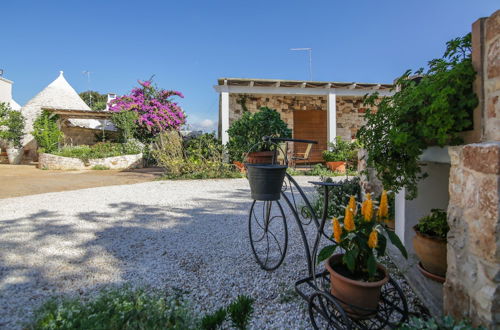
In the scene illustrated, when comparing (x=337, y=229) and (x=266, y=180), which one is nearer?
(x=337, y=229)

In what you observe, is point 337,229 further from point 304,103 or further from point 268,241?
point 304,103

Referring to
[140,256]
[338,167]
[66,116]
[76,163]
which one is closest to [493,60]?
[140,256]

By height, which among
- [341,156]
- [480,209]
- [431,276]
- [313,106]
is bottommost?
[431,276]

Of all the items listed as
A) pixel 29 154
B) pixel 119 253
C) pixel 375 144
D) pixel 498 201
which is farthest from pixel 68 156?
pixel 498 201

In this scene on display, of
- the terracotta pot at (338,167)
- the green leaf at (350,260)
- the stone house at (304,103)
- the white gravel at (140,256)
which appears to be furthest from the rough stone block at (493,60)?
the stone house at (304,103)

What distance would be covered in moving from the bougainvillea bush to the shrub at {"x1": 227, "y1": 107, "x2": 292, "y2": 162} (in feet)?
18.6

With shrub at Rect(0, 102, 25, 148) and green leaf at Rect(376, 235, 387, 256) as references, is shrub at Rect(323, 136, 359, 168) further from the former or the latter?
shrub at Rect(0, 102, 25, 148)

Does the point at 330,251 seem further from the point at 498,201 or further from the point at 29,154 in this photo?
the point at 29,154

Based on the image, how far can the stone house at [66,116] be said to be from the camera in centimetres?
1325

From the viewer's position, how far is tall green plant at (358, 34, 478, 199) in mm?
1498

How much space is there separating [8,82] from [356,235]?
71.1 ft

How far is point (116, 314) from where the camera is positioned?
1493 mm

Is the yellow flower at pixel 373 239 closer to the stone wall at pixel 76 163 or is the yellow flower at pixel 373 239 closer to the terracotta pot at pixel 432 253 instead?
the terracotta pot at pixel 432 253

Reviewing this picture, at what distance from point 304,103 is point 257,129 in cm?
403
